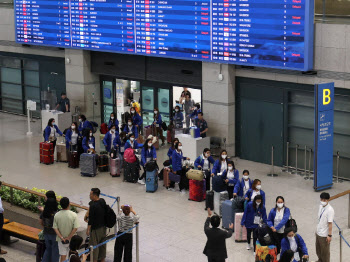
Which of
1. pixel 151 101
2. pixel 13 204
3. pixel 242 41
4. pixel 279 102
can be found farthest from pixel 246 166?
pixel 13 204

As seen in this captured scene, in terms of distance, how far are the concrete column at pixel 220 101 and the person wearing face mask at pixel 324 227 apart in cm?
989

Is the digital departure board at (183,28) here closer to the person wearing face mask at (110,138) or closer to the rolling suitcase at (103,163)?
the person wearing face mask at (110,138)

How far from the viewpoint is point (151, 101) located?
2858cm

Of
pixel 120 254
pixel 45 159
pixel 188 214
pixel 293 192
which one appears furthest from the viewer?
pixel 45 159

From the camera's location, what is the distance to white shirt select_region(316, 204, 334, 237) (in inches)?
587

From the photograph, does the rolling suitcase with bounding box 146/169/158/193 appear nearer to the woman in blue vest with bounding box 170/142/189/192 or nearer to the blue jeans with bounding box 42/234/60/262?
the woman in blue vest with bounding box 170/142/189/192

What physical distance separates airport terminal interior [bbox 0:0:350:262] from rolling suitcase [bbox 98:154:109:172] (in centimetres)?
4

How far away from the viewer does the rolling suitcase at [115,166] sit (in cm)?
2314

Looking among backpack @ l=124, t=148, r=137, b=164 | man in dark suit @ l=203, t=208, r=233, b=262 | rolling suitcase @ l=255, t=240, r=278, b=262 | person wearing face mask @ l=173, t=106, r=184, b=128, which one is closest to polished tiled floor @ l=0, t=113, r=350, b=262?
backpack @ l=124, t=148, r=137, b=164

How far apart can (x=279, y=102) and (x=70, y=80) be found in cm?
991

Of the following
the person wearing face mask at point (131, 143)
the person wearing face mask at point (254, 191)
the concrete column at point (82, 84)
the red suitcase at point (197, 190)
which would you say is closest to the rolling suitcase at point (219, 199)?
the red suitcase at point (197, 190)

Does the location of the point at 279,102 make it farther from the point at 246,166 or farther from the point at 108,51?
the point at 108,51

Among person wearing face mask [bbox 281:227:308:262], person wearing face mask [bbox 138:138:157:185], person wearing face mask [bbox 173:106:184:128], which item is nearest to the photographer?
person wearing face mask [bbox 281:227:308:262]

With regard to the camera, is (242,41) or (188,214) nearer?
(188,214)
